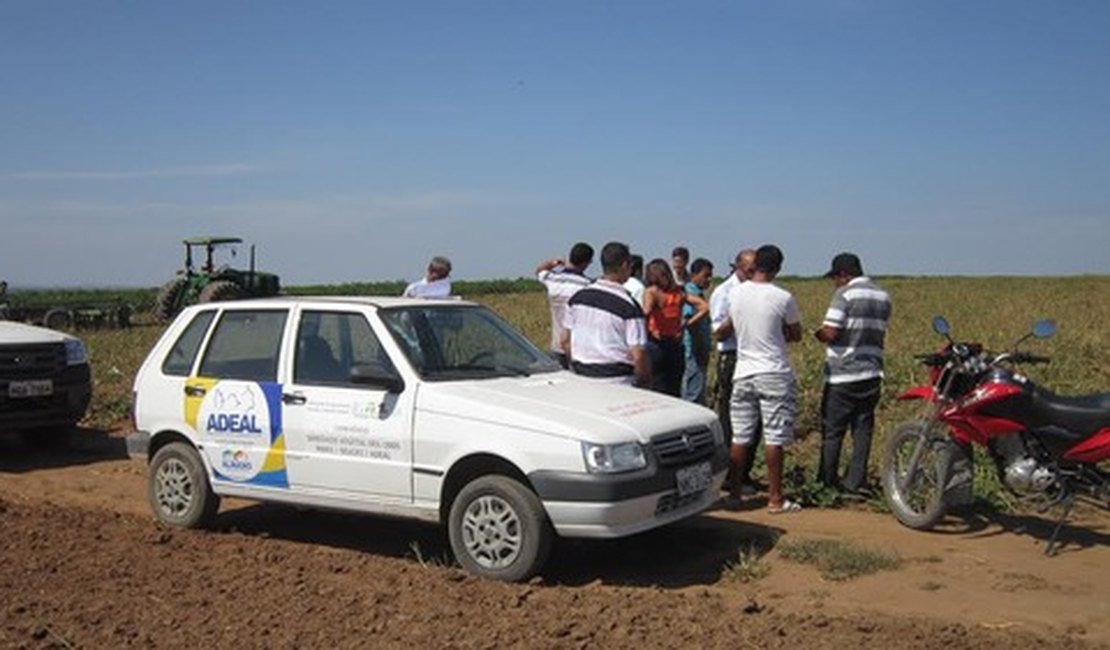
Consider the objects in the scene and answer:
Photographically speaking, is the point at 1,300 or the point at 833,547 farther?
the point at 1,300

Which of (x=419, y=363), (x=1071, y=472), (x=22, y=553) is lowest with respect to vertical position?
(x=22, y=553)

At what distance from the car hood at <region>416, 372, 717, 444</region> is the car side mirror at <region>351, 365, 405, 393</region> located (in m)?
0.16

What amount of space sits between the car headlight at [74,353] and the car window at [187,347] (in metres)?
3.86

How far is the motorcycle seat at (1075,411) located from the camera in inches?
249

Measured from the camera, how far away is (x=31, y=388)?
10.3 metres

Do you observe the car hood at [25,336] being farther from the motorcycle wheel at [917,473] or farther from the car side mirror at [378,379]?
the motorcycle wheel at [917,473]

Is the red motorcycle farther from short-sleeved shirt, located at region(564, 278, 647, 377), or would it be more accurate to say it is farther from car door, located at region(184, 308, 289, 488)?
car door, located at region(184, 308, 289, 488)

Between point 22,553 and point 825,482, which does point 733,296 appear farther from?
point 22,553

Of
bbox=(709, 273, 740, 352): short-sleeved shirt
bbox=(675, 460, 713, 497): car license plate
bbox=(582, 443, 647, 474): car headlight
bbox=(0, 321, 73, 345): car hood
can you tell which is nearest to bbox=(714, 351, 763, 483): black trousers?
bbox=(709, 273, 740, 352): short-sleeved shirt

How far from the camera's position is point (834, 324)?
7.64 m

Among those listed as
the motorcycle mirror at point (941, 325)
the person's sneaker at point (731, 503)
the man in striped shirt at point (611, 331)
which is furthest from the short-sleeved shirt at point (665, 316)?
the motorcycle mirror at point (941, 325)

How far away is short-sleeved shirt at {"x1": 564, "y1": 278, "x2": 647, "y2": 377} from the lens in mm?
7582

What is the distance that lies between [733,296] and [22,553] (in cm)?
503

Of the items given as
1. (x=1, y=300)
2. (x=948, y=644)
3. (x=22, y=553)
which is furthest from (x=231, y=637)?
(x=1, y=300)
